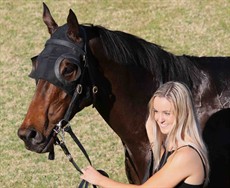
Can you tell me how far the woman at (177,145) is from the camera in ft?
11.6

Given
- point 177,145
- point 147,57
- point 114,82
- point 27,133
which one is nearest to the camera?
point 177,145

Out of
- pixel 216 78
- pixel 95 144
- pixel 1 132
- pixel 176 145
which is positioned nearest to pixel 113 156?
pixel 95 144

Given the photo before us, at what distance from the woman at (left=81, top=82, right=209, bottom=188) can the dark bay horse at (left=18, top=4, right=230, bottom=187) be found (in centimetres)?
57

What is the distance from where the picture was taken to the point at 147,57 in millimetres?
4875

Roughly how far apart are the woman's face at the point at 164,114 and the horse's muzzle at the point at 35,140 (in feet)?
3.48

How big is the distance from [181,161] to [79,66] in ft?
4.27

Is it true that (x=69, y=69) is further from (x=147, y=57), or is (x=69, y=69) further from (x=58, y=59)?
(x=147, y=57)

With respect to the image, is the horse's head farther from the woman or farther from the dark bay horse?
the woman

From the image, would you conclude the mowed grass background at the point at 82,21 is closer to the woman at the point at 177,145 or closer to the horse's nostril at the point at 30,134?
the horse's nostril at the point at 30,134

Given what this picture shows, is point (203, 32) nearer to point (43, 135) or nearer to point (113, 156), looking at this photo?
point (113, 156)

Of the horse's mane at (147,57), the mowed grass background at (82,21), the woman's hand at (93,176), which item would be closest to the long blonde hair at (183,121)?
the woman's hand at (93,176)

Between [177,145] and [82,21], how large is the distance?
10.3 metres

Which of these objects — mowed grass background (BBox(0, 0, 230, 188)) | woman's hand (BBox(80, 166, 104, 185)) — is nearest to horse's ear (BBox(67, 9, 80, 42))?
woman's hand (BBox(80, 166, 104, 185))

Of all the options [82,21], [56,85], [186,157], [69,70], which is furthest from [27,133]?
[82,21]
